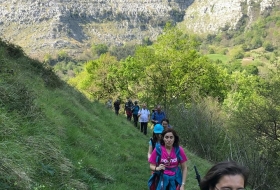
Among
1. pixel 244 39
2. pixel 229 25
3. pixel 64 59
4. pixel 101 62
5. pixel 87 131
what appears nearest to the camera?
pixel 87 131

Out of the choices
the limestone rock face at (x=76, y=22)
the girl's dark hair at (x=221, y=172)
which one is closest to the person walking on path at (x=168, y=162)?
the girl's dark hair at (x=221, y=172)

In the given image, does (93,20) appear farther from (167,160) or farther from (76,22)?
(167,160)

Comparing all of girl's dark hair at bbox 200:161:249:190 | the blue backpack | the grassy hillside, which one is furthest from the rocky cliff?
girl's dark hair at bbox 200:161:249:190

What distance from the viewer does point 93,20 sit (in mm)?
171125

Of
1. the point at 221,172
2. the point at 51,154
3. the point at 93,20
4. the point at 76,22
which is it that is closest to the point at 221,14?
the point at 93,20

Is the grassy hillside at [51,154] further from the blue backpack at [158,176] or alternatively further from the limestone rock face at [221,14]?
the limestone rock face at [221,14]

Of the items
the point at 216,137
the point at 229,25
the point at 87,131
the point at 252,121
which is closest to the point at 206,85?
the point at 216,137

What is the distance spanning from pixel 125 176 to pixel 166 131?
309 cm

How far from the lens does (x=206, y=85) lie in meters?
31.5

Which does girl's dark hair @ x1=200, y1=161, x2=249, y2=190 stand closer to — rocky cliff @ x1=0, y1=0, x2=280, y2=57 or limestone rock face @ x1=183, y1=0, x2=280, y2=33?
rocky cliff @ x1=0, y1=0, x2=280, y2=57

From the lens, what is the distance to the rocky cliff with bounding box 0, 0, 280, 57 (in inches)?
5527

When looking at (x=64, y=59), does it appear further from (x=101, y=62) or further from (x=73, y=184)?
(x=73, y=184)

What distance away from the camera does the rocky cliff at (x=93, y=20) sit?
5527 inches

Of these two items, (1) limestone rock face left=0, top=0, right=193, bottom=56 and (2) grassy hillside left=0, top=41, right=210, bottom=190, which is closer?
(2) grassy hillside left=0, top=41, right=210, bottom=190
